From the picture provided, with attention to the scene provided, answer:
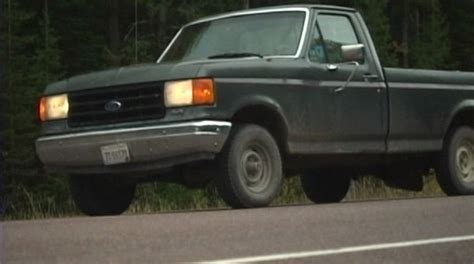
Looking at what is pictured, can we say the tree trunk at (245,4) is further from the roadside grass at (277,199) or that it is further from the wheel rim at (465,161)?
the wheel rim at (465,161)

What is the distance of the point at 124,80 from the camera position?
9727mm

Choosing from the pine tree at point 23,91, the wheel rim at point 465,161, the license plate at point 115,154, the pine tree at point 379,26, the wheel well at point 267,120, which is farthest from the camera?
the pine tree at point 379,26

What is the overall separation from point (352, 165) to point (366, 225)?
10.7ft

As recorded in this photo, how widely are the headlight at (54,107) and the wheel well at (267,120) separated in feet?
5.37

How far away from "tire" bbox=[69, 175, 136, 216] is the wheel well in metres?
1.48

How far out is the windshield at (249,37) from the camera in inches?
419

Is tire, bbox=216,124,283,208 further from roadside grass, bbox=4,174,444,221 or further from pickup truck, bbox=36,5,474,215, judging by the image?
roadside grass, bbox=4,174,444,221

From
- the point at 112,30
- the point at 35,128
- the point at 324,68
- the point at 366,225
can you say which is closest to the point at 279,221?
the point at 366,225

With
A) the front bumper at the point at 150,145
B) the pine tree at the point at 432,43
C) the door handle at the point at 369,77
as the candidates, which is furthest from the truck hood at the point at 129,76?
the pine tree at the point at 432,43

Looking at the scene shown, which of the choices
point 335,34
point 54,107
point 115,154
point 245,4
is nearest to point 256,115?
point 115,154

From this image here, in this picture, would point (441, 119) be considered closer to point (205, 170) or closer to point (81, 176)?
point (205, 170)

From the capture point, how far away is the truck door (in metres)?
10.8

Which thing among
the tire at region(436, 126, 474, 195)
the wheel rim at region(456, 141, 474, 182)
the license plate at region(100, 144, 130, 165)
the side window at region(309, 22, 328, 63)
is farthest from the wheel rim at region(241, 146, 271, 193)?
the wheel rim at region(456, 141, 474, 182)

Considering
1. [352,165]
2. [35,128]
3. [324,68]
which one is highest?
[324,68]
